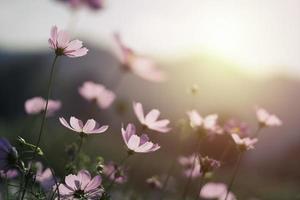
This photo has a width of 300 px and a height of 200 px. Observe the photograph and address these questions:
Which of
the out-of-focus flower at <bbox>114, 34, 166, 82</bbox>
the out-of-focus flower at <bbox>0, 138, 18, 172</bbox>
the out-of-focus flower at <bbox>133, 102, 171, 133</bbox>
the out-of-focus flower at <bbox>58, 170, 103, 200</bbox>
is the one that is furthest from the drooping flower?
the out-of-focus flower at <bbox>0, 138, 18, 172</bbox>

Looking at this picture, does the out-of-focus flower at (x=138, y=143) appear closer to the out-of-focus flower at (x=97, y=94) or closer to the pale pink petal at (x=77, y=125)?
the pale pink petal at (x=77, y=125)

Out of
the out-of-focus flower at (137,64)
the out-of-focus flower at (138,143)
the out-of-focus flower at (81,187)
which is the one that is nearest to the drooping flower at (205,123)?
the out-of-focus flower at (137,64)

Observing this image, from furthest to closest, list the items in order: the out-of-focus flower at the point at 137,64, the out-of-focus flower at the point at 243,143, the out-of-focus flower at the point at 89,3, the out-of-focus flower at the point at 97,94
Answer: the out-of-focus flower at the point at 89,3 < the out-of-focus flower at the point at 97,94 < the out-of-focus flower at the point at 137,64 < the out-of-focus flower at the point at 243,143

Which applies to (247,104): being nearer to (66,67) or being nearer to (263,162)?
(263,162)

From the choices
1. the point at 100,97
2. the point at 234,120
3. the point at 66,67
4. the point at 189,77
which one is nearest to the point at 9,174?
the point at 100,97

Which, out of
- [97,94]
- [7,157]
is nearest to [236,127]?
[97,94]

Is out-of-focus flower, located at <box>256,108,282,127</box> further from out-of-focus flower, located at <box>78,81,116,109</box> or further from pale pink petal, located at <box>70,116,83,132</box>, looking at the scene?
pale pink petal, located at <box>70,116,83,132</box>
